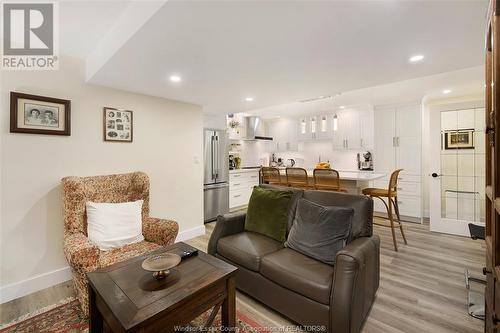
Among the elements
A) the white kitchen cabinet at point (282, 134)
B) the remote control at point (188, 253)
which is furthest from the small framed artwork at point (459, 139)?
the remote control at point (188, 253)

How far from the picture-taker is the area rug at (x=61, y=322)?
170 centimetres

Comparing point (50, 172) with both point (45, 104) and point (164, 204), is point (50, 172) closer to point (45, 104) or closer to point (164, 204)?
point (45, 104)

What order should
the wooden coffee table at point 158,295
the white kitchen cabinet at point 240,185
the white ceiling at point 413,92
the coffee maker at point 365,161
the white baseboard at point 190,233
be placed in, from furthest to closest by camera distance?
the white kitchen cabinet at point 240,185
the coffee maker at point 365,161
the white baseboard at point 190,233
the white ceiling at point 413,92
the wooden coffee table at point 158,295

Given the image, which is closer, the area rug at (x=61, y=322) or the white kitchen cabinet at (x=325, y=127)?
the area rug at (x=61, y=322)

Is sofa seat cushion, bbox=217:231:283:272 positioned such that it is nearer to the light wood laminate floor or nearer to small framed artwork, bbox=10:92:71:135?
the light wood laminate floor

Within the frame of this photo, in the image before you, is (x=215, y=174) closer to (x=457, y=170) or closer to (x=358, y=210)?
(x=358, y=210)

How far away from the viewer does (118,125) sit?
2.80 m

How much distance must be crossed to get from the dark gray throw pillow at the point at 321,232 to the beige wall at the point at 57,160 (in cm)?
210

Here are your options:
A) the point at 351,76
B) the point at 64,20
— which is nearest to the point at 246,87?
the point at 351,76

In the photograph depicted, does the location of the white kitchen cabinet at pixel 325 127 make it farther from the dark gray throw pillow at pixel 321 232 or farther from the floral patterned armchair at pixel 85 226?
the floral patterned armchair at pixel 85 226

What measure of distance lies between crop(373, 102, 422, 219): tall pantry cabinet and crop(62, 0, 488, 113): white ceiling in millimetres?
2498

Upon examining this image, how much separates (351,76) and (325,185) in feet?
5.36

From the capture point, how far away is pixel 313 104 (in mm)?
4918

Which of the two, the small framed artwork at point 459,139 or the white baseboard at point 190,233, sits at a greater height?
the small framed artwork at point 459,139
